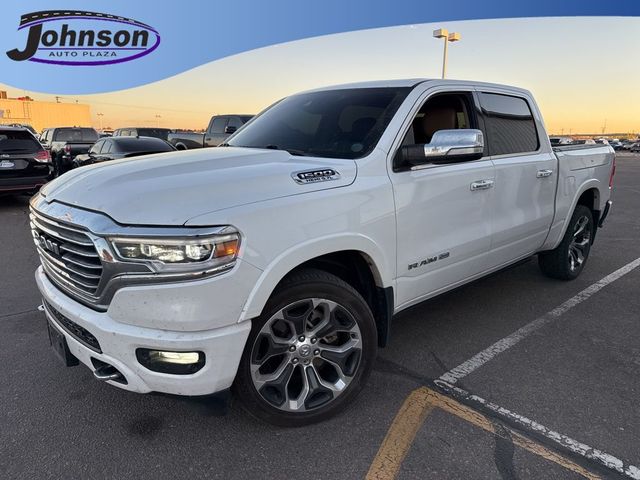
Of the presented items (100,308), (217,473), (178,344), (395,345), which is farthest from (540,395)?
(100,308)

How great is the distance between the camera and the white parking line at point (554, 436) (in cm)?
234

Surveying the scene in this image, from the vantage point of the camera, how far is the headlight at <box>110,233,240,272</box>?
206 cm

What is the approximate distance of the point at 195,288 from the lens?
207 centimetres

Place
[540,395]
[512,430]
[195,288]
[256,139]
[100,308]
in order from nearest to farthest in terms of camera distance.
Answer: [195,288] → [100,308] → [512,430] → [540,395] → [256,139]

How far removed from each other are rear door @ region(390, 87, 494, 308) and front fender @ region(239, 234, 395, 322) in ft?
0.53

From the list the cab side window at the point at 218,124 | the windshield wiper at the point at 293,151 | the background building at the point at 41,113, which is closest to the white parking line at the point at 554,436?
the windshield wiper at the point at 293,151

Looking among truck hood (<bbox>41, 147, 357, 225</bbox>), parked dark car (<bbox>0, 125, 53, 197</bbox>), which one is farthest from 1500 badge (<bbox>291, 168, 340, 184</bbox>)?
parked dark car (<bbox>0, 125, 53, 197</bbox>)

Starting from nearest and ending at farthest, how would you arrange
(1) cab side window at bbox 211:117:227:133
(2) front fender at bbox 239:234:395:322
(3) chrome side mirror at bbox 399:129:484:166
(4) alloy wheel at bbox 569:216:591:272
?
1. (2) front fender at bbox 239:234:395:322
2. (3) chrome side mirror at bbox 399:129:484:166
3. (4) alloy wheel at bbox 569:216:591:272
4. (1) cab side window at bbox 211:117:227:133

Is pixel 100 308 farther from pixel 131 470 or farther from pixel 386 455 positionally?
pixel 386 455

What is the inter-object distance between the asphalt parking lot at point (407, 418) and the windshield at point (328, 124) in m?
1.58

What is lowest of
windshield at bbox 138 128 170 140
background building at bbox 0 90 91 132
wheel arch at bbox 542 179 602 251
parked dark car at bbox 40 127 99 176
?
background building at bbox 0 90 91 132

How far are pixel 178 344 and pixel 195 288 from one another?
0.87 feet

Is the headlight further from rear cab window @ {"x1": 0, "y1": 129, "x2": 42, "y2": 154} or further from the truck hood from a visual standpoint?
rear cab window @ {"x1": 0, "y1": 129, "x2": 42, "y2": 154}

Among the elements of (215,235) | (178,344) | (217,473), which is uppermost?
(215,235)
